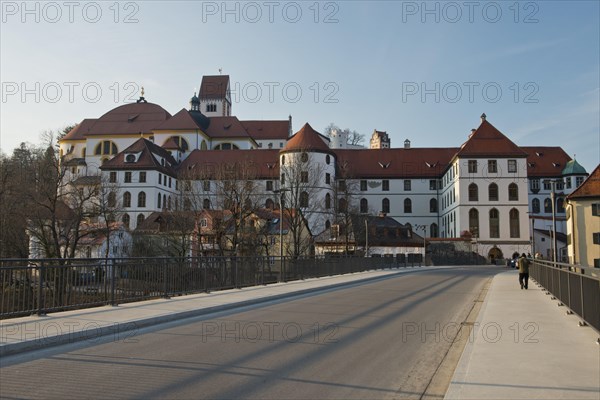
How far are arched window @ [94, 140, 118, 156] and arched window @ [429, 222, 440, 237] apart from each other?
63402 mm

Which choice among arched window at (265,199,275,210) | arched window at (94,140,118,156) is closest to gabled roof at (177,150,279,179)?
arched window at (265,199,275,210)

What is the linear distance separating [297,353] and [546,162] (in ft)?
341

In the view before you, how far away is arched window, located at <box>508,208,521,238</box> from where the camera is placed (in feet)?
270

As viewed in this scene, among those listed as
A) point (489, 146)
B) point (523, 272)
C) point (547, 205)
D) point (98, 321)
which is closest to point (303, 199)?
point (489, 146)

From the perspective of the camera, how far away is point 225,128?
112938 millimetres

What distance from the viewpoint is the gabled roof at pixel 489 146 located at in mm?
83625

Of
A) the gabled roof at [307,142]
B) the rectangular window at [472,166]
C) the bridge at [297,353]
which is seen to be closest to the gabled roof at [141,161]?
the gabled roof at [307,142]

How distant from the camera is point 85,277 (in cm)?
1345

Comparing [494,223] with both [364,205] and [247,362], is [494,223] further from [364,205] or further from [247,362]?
[247,362]

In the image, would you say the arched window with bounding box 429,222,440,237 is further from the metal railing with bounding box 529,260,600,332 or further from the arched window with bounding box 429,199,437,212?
the metal railing with bounding box 529,260,600,332

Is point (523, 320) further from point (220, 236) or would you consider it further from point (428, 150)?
point (428, 150)

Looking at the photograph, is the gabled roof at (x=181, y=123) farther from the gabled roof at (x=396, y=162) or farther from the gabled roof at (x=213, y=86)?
the gabled roof at (x=396, y=162)

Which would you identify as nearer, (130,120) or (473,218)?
(473,218)

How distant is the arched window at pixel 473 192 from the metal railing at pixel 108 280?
2573 inches
